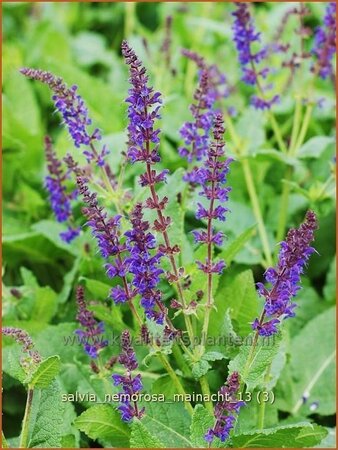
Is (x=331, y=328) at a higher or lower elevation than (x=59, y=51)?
lower

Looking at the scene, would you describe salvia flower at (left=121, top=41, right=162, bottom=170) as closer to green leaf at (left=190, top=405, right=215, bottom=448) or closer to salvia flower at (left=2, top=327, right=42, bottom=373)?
salvia flower at (left=2, top=327, right=42, bottom=373)

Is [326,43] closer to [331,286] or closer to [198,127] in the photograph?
[198,127]

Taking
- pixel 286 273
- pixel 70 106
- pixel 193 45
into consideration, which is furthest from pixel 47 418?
pixel 193 45

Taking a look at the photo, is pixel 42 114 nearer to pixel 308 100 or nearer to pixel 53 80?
pixel 308 100

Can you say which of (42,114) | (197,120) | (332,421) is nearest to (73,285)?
(197,120)

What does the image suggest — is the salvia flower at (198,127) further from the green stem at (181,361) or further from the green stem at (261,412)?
the green stem at (261,412)

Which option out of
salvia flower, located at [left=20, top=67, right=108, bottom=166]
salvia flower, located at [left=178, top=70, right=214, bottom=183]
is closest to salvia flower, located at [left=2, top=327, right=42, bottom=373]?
salvia flower, located at [left=20, top=67, right=108, bottom=166]
